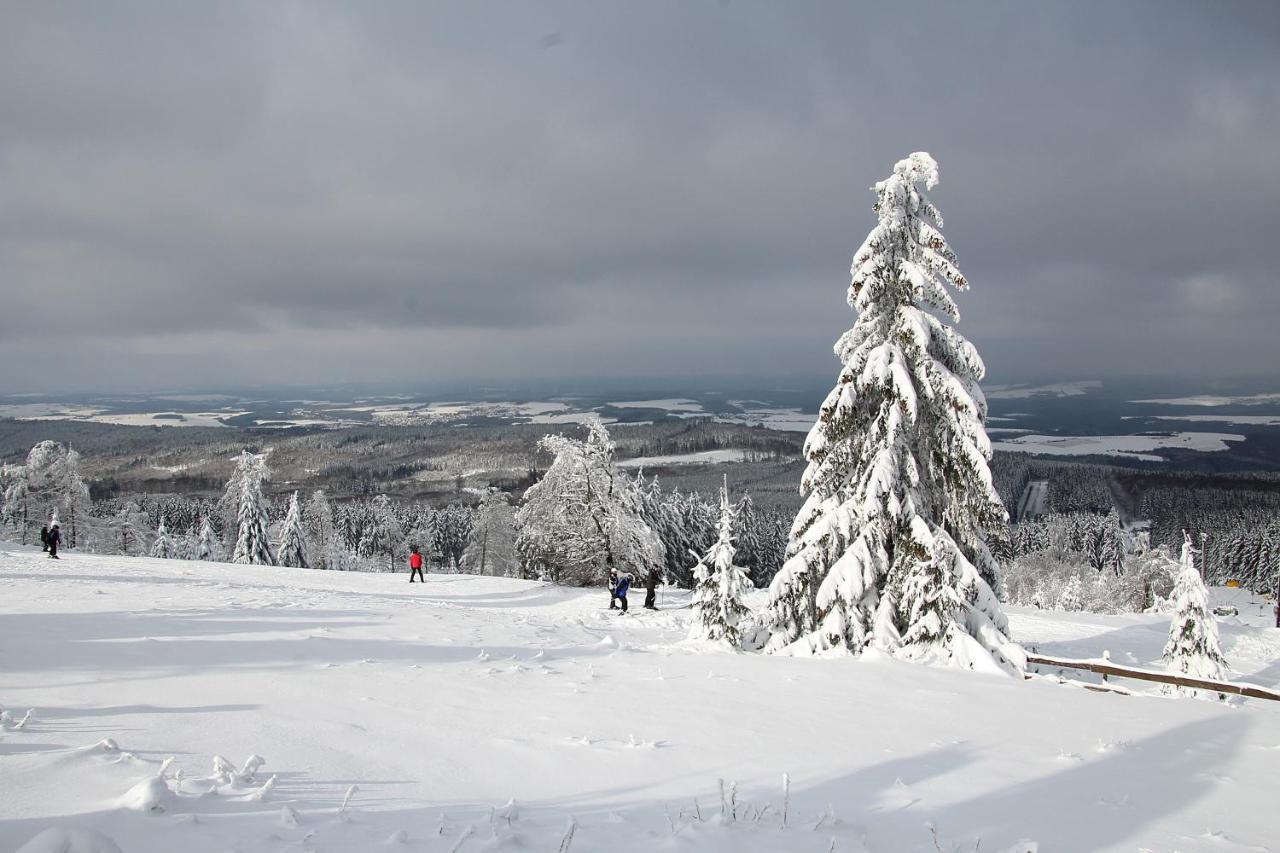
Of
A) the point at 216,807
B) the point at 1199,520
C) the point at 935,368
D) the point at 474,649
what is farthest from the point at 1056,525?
the point at 216,807

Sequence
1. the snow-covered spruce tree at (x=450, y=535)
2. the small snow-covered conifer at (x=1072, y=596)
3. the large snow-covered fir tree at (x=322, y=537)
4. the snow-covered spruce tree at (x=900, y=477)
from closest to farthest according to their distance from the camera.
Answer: the snow-covered spruce tree at (x=900, y=477) → the small snow-covered conifer at (x=1072, y=596) → the large snow-covered fir tree at (x=322, y=537) → the snow-covered spruce tree at (x=450, y=535)

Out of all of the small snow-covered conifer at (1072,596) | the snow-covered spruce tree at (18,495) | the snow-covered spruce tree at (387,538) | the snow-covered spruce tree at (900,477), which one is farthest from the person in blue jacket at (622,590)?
the snow-covered spruce tree at (387,538)

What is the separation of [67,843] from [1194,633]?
21.7 metres

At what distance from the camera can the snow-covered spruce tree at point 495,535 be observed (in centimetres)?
5081

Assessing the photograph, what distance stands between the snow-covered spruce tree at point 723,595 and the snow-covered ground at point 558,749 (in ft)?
5.52

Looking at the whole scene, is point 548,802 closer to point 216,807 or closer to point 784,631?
point 216,807

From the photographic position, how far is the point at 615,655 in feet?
39.1

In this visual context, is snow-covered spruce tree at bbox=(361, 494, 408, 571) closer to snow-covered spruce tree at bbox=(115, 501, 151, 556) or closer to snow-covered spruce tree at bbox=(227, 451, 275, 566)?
snow-covered spruce tree at bbox=(115, 501, 151, 556)

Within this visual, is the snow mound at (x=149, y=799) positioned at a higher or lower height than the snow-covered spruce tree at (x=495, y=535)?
higher

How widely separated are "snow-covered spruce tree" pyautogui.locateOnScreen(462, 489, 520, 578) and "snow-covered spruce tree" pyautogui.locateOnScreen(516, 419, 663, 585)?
15.3 meters

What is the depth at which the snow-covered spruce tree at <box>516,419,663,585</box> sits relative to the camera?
3083cm

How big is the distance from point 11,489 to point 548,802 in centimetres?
5675

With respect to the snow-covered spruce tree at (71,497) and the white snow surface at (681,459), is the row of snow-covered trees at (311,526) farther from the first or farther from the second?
the white snow surface at (681,459)

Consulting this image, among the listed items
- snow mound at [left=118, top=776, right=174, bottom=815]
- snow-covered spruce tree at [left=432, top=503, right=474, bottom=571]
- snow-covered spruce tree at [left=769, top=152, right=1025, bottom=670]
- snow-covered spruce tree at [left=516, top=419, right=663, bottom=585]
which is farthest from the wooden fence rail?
snow-covered spruce tree at [left=432, top=503, right=474, bottom=571]
